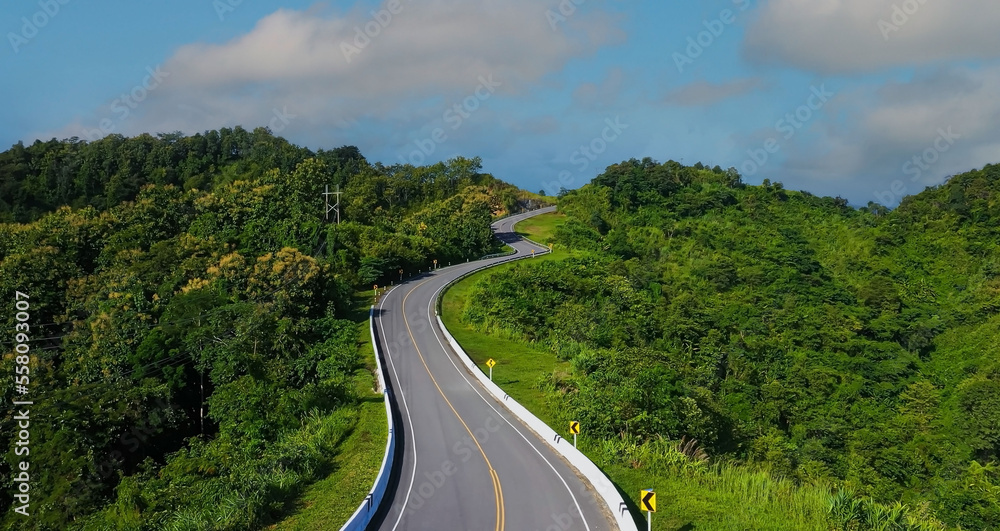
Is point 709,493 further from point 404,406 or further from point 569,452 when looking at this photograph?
point 404,406

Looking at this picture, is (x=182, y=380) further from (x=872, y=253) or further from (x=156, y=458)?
(x=872, y=253)

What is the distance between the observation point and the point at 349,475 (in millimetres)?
22438

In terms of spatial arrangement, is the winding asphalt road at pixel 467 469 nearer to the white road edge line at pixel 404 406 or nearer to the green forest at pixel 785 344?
the white road edge line at pixel 404 406

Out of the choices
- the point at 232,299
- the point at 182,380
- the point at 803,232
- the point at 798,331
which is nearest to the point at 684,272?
the point at 798,331

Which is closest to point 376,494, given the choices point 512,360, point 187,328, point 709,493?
point 709,493

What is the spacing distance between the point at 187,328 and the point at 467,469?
25.3 meters

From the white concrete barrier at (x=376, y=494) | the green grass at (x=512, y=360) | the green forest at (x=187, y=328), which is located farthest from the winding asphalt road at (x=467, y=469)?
the green forest at (x=187, y=328)

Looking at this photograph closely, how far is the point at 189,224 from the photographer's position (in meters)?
65.8

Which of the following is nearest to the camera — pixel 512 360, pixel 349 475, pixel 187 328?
pixel 349 475

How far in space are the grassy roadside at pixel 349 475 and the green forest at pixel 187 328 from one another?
0.49 m

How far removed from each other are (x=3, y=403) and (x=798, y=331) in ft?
187

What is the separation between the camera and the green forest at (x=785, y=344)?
89.5 feet

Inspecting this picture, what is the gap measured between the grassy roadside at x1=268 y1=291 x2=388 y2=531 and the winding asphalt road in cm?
84

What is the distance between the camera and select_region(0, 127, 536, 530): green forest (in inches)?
996
